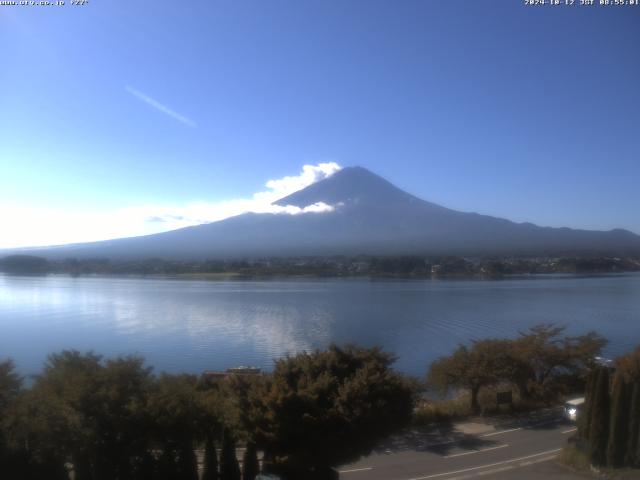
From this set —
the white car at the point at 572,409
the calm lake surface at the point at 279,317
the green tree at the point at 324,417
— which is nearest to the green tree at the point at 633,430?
the green tree at the point at 324,417

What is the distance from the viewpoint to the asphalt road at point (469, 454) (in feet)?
18.5

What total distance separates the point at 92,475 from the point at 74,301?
76.3 feet

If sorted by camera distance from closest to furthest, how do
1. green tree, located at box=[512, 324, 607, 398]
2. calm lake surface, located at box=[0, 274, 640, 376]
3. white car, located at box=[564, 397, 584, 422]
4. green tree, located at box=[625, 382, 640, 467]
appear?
green tree, located at box=[625, 382, 640, 467]
white car, located at box=[564, 397, 584, 422]
green tree, located at box=[512, 324, 607, 398]
calm lake surface, located at box=[0, 274, 640, 376]

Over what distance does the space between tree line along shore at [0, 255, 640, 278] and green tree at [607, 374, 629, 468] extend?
3518cm

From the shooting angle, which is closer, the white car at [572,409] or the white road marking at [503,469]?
the white road marking at [503,469]

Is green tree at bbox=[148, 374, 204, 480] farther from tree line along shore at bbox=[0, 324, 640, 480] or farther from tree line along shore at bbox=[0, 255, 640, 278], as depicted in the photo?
tree line along shore at bbox=[0, 255, 640, 278]

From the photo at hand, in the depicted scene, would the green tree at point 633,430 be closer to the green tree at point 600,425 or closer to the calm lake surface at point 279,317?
the green tree at point 600,425

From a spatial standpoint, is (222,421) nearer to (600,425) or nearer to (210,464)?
(210,464)

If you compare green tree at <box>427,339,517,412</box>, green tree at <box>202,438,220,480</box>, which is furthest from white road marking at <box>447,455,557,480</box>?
green tree at <box>427,339,517,412</box>

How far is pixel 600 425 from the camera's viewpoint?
538 centimetres

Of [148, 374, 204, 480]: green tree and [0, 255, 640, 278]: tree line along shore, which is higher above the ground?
[0, 255, 640, 278]: tree line along shore

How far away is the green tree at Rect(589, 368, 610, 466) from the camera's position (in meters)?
5.36

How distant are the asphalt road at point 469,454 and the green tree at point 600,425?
19.5 inches

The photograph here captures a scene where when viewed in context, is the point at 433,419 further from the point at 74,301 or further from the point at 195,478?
the point at 74,301
